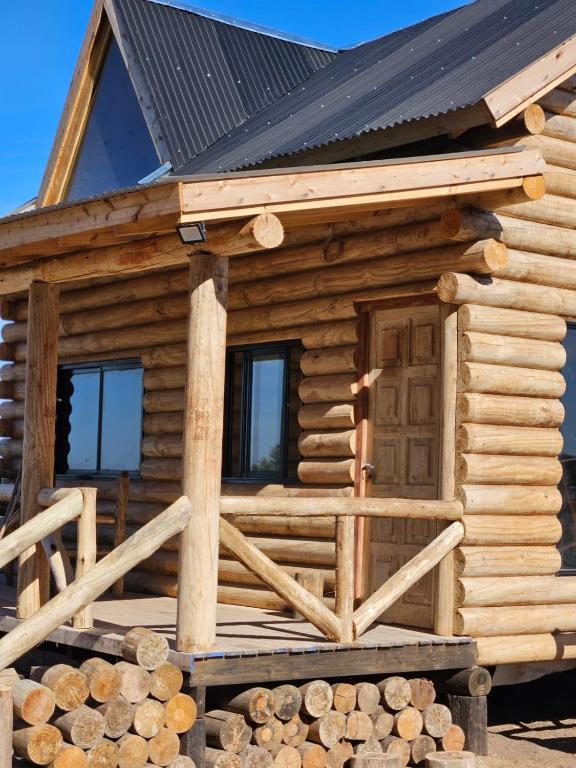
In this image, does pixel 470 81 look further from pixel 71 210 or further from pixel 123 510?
pixel 123 510

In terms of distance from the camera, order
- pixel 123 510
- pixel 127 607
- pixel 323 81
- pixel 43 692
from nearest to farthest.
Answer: pixel 43 692 → pixel 127 607 → pixel 123 510 → pixel 323 81

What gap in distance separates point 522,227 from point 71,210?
3689 millimetres

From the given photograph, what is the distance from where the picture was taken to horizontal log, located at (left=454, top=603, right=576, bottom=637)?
9.57 meters

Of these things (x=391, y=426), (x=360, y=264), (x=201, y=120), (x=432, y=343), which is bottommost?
(x=391, y=426)

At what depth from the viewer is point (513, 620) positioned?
9.84 metres

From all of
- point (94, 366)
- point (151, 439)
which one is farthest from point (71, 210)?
point (94, 366)

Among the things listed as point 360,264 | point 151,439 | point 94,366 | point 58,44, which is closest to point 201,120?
point 94,366

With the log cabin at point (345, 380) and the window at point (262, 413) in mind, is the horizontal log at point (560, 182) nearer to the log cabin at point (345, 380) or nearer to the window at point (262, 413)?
the log cabin at point (345, 380)

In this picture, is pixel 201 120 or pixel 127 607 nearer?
pixel 127 607

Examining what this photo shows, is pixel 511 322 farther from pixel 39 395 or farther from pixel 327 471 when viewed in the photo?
pixel 39 395

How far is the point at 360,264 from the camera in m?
10.8

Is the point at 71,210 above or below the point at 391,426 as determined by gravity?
above

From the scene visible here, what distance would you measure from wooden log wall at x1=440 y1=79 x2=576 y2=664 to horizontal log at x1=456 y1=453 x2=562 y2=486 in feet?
0.04

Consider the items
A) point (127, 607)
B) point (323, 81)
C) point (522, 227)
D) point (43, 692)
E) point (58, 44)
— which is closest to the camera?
point (43, 692)
